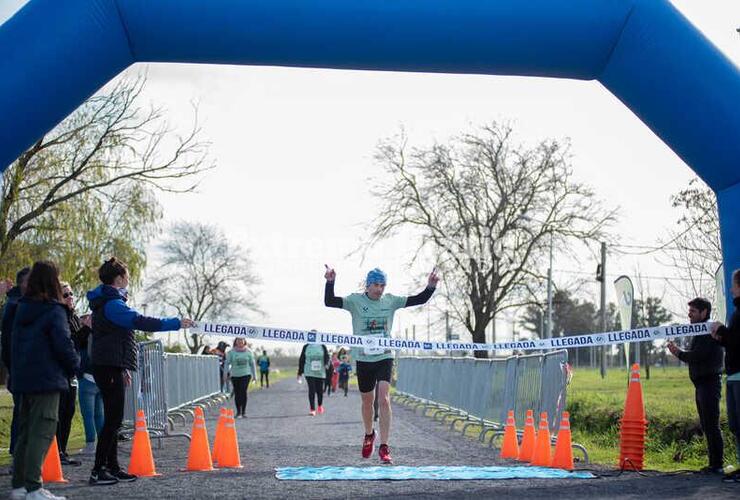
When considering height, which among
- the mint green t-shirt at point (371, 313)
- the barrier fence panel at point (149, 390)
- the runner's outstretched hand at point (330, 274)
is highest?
the runner's outstretched hand at point (330, 274)

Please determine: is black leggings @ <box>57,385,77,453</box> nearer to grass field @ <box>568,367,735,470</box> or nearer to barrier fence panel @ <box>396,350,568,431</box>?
barrier fence panel @ <box>396,350,568,431</box>

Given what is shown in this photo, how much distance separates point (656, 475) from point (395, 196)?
2772 cm

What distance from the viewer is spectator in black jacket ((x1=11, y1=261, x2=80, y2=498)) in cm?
736

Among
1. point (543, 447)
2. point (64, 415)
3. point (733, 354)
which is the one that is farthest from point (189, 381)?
point (733, 354)

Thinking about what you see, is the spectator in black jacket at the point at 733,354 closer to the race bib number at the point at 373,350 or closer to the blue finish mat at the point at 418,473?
the blue finish mat at the point at 418,473

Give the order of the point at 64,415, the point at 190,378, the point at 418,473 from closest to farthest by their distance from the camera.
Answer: the point at 418,473, the point at 64,415, the point at 190,378

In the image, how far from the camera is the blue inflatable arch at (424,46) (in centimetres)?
924

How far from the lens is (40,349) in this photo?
739 centimetres

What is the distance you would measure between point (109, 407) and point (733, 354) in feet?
18.0

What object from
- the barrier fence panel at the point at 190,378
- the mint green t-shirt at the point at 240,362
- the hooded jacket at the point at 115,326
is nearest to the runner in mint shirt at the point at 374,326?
the hooded jacket at the point at 115,326

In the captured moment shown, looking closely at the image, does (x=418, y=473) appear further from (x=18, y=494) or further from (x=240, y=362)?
(x=240, y=362)

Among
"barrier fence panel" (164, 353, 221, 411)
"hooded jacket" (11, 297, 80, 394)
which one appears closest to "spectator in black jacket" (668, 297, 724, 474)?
"hooded jacket" (11, 297, 80, 394)

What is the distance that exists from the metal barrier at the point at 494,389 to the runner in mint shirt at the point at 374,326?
7.08 ft

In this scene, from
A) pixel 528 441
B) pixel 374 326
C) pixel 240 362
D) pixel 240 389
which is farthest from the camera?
pixel 240 389
